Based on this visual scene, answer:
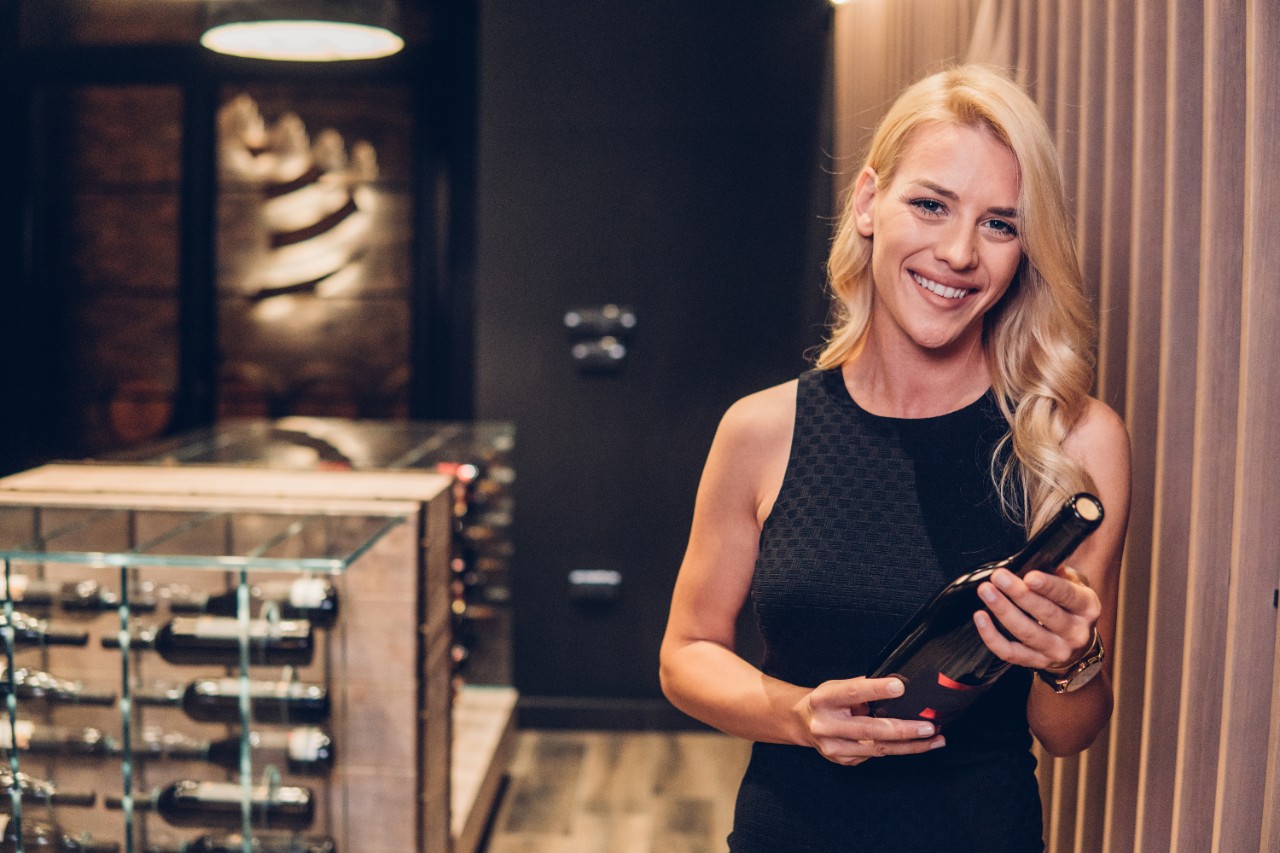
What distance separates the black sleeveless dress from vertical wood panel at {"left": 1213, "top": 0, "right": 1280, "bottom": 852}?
0.21 meters

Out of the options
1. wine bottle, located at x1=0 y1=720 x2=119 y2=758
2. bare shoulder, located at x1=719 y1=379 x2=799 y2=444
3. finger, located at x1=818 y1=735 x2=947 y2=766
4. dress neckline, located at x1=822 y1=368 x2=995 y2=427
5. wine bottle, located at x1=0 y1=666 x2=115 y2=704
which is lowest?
wine bottle, located at x1=0 y1=720 x2=119 y2=758

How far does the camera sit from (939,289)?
132 cm

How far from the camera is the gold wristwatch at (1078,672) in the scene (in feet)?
4.01

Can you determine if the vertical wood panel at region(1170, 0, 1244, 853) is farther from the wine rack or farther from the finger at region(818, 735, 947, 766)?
the wine rack

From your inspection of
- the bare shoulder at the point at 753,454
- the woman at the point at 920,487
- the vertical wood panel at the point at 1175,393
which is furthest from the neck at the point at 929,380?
the vertical wood panel at the point at 1175,393

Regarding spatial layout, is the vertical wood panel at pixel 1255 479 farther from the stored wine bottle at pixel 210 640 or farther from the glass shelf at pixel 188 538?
the stored wine bottle at pixel 210 640

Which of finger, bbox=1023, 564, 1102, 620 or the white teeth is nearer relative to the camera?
finger, bbox=1023, 564, 1102, 620

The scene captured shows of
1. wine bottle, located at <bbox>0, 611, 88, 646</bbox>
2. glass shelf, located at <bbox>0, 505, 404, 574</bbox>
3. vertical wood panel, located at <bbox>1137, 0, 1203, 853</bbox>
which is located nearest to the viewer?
vertical wood panel, located at <bbox>1137, 0, 1203, 853</bbox>

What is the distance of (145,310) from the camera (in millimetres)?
6102

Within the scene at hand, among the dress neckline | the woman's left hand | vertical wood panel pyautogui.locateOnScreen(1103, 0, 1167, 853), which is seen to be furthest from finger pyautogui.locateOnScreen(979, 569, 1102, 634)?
vertical wood panel pyautogui.locateOnScreen(1103, 0, 1167, 853)

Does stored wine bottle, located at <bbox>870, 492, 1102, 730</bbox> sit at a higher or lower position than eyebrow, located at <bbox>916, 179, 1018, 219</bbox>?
lower

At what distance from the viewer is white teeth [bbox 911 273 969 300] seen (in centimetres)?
131

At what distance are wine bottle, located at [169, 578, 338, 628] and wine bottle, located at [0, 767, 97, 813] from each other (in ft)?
1.13

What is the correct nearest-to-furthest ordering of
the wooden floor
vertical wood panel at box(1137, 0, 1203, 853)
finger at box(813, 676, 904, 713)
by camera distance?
1. finger at box(813, 676, 904, 713)
2. vertical wood panel at box(1137, 0, 1203, 853)
3. the wooden floor
